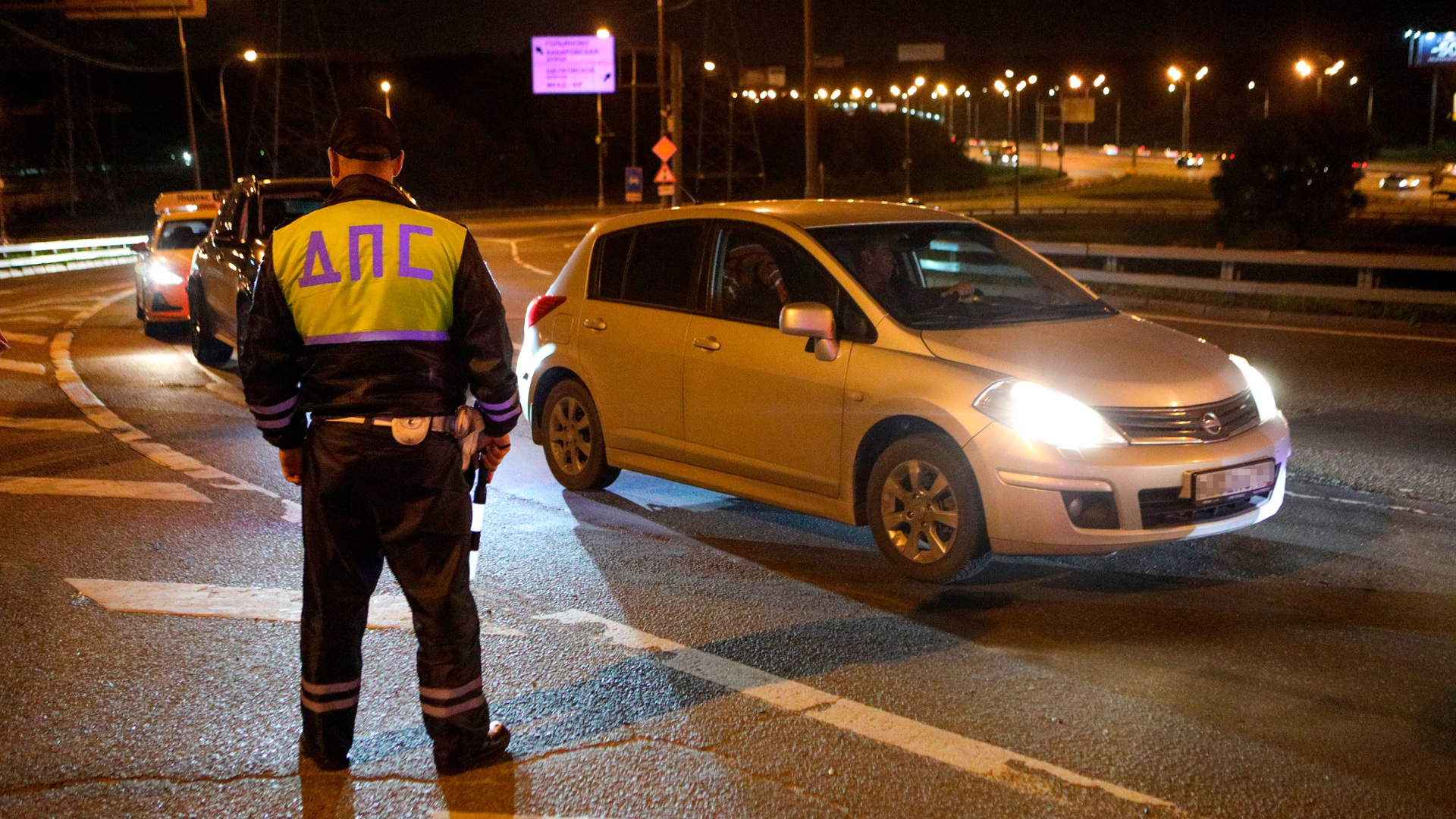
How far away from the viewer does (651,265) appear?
7.35 m

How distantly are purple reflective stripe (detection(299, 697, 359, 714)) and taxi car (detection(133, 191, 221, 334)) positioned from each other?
12.5 m

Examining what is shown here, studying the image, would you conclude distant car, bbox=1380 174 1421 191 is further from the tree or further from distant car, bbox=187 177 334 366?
distant car, bbox=187 177 334 366

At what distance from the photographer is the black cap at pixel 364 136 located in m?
3.90

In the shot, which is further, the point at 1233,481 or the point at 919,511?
the point at 919,511

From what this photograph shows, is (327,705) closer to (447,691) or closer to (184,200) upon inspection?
(447,691)

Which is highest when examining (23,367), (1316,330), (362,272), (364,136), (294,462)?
(364,136)

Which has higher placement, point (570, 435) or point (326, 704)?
point (570, 435)

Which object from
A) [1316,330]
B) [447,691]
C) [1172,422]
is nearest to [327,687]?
[447,691]

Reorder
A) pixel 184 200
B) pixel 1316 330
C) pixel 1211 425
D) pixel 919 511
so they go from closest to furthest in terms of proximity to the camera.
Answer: pixel 1211 425 → pixel 919 511 → pixel 1316 330 → pixel 184 200

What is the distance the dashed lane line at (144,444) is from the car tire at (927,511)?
2552 mm

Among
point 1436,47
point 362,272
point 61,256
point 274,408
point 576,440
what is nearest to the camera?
point 362,272

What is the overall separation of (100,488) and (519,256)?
81.9 feet

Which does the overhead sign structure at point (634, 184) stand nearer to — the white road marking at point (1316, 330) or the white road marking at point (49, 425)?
the white road marking at point (1316, 330)

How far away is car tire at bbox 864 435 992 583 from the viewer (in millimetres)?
5703
